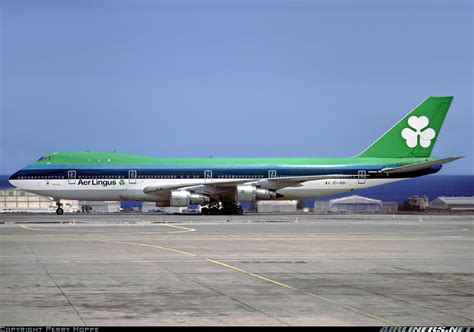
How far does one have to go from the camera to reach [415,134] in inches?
2773

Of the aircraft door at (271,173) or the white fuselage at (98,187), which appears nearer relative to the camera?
the white fuselage at (98,187)

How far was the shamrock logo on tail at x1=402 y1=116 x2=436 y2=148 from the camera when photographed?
230 feet

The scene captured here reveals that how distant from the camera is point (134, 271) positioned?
75.9ft

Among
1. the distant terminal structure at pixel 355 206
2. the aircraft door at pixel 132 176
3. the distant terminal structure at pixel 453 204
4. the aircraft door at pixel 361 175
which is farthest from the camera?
the distant terminal structure at pixel 453 204

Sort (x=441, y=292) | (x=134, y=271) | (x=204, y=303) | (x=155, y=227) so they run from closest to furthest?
(x=204, y=303) → (x=441, y=292) → (x=134, y=271) → (x=155, y=227)

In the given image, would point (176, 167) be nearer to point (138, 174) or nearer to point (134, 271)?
point (138, 174)

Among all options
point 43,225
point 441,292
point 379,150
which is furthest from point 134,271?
point 379,150

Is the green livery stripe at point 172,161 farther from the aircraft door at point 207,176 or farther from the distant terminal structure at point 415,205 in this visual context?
the distant terminal structure at point 415,205

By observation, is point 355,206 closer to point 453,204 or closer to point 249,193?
point 453,204

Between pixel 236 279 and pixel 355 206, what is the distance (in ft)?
217

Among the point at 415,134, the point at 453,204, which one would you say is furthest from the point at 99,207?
the point at 453,204

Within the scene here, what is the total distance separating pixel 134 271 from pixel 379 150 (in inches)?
1915

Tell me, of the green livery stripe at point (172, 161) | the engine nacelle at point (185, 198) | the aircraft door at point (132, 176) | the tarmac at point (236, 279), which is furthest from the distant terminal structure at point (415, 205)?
the tarmac at point (236, 279)

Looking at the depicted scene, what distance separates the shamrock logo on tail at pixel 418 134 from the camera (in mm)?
70250
